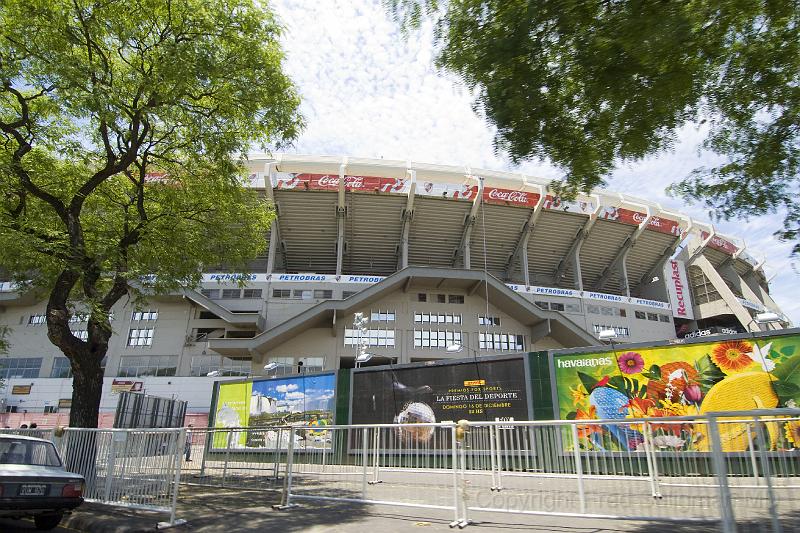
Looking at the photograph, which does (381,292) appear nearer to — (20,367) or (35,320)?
(35,320)

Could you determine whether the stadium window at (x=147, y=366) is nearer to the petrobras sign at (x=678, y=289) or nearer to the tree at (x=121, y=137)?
the tree at (x=121, y=137)

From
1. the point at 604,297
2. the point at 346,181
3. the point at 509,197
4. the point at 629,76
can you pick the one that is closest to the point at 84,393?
the point at 629,76

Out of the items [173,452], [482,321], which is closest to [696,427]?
[173,452]

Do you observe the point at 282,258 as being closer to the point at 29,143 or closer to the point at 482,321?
the point at 482,321

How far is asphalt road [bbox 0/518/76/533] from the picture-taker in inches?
263

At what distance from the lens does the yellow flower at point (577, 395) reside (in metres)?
13.2

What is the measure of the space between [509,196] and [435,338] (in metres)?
13.5

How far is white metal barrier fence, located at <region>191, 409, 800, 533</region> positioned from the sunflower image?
269 inches

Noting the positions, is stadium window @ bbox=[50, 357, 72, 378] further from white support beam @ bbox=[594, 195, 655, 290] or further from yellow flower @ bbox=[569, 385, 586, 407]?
white support beam @ bbox=[594, 195, 655, 290]

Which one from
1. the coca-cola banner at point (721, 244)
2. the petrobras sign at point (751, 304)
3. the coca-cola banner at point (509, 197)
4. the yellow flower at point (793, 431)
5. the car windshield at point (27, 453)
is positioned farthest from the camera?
the coca-cola banner at point (721, 244)

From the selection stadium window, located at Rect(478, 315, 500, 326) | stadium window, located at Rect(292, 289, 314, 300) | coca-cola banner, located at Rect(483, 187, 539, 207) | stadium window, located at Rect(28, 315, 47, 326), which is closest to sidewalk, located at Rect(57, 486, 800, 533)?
stadium window, located at Rect(478, 315, 500, 326)

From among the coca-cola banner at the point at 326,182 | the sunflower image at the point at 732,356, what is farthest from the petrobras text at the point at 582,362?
the coca-cola banner at the point at 326,182

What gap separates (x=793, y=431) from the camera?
15.2 ft

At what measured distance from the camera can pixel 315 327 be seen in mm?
35625
